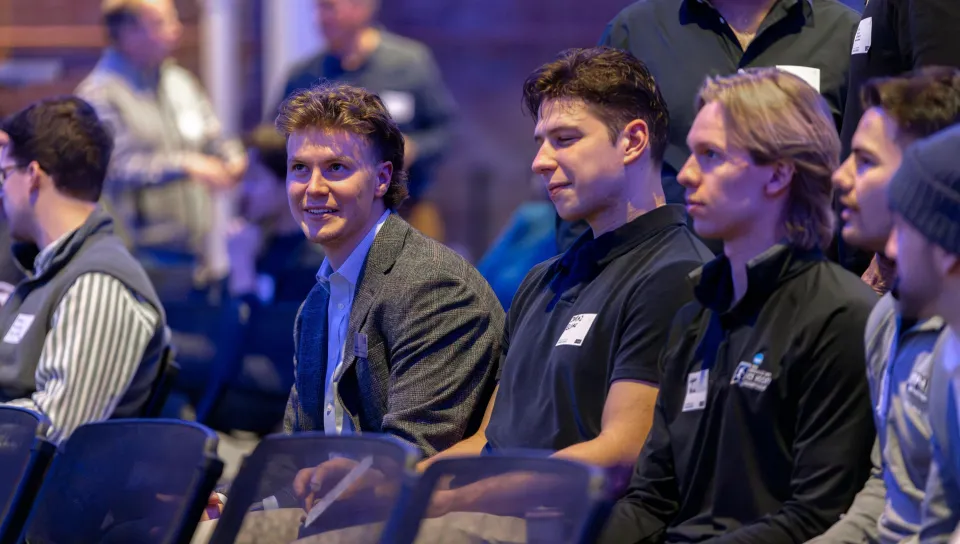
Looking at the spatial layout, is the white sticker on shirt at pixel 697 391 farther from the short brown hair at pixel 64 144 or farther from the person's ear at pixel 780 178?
the short brown hair at pixel 64 144

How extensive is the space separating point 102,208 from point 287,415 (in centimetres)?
92

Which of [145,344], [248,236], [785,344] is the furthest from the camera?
[248,236]

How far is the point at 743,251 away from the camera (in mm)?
2439

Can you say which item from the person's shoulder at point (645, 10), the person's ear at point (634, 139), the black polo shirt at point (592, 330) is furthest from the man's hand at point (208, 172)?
the person's ear at point (634, 139)

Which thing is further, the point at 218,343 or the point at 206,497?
the point at 218,343

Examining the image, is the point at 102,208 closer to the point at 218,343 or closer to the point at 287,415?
the point at 287,415

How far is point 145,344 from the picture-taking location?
348 cm

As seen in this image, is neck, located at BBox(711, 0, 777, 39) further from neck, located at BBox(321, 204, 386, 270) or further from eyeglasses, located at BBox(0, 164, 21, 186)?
eyeglasses, located at BBox(0, 164, 21, 186)

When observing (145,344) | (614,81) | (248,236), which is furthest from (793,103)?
(248,236)

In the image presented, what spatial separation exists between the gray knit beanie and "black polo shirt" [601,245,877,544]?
1.35ft

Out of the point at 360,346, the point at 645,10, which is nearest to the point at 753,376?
the point at 360,346

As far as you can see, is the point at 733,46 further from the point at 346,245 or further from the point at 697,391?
the point at 697,391

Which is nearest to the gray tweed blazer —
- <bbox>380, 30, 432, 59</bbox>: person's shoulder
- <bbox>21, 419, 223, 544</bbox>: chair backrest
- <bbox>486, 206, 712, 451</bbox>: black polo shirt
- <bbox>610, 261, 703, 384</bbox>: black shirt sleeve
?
<bbox>486, 206, 712, 451</bbox>: black polo shirt

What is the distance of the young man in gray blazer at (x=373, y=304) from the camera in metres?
2.93
